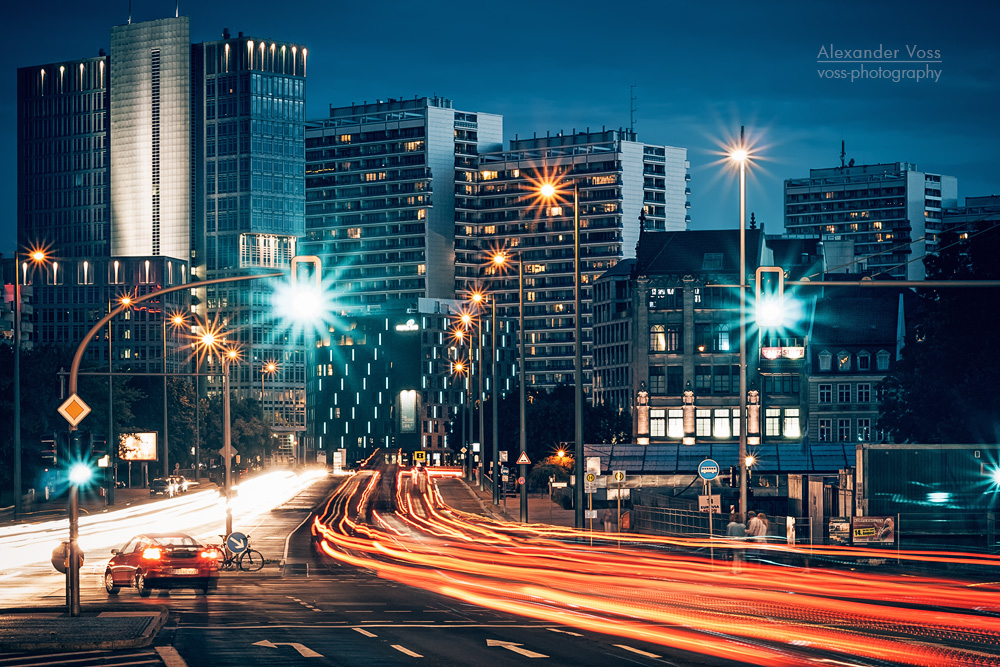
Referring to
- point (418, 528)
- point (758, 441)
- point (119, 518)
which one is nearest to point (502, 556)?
point (418, 528)

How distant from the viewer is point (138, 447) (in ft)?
332

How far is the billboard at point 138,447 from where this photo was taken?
10025 cm

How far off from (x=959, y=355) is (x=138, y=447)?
59.5m

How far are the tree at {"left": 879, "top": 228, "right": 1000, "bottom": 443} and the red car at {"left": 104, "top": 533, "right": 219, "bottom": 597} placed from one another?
40479 millimetres

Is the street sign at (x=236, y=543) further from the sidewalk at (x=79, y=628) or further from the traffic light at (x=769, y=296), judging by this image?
the traffic light at (x=769, y=296)

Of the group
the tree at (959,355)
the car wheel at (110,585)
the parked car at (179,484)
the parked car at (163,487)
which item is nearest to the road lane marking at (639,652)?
the car wheel at (110,585)

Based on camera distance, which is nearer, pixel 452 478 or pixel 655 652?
pixel 655 652

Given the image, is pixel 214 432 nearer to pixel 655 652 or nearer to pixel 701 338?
pixel 701 338

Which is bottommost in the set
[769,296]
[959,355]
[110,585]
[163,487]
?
[163,487]

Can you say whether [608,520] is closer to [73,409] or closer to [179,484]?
[73,409]

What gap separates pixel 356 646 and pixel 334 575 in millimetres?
18870

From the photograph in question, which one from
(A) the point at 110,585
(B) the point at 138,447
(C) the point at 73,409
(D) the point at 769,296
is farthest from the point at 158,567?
(B) the point at 138,447

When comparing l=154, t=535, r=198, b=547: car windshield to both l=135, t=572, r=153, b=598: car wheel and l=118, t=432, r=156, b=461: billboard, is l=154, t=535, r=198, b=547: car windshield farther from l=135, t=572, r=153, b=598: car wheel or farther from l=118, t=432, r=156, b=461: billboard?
l=118, t=432, r=156, b=461: billboard

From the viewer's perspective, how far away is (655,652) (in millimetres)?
20094
